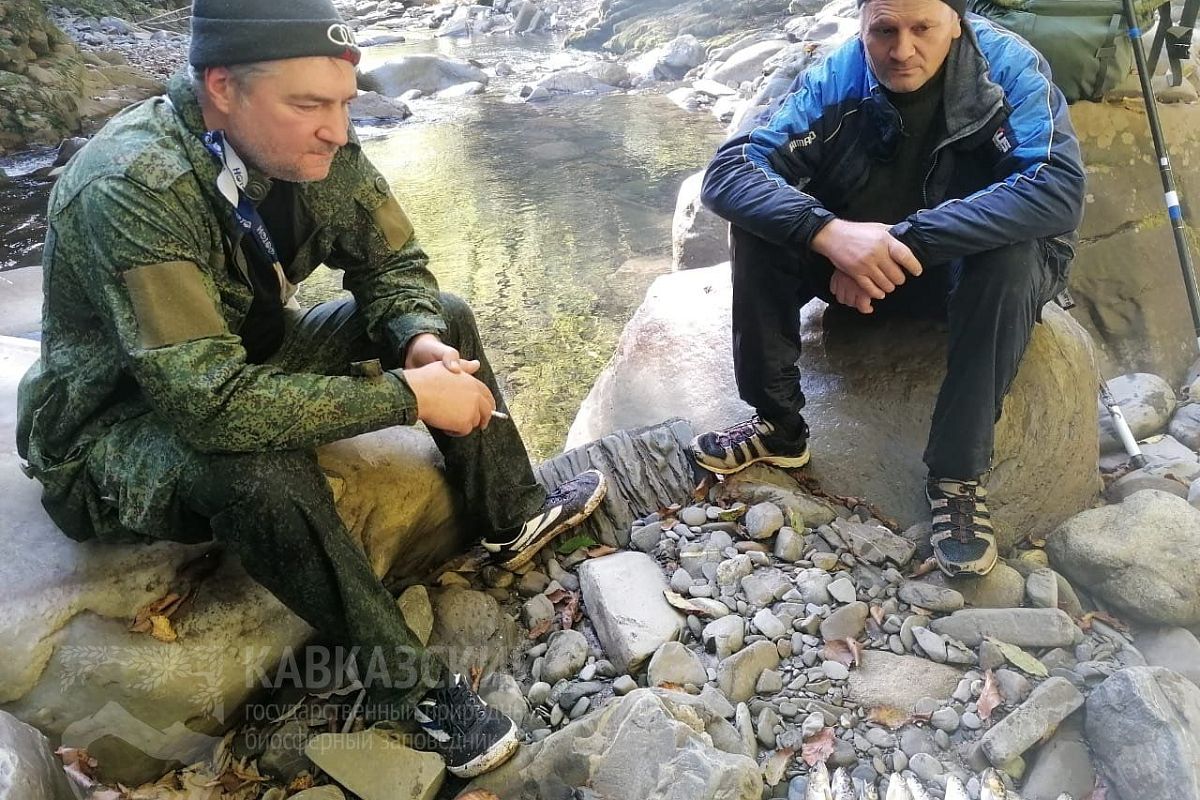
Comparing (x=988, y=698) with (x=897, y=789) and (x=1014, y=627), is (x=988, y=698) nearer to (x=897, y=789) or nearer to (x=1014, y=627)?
(x=1014, y=627)

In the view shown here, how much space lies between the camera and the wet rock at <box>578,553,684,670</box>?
2.74 m

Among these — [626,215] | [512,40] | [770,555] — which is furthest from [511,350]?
[512,40]

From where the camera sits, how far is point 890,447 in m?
3.47

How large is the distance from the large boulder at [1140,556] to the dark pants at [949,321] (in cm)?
47

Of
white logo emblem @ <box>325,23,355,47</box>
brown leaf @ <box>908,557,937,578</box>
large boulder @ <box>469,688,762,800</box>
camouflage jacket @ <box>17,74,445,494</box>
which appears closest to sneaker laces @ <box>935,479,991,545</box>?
brown leaf @ <box>908,557,937,578</box>

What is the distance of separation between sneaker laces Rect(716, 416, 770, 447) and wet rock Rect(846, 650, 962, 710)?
1076 millimetres

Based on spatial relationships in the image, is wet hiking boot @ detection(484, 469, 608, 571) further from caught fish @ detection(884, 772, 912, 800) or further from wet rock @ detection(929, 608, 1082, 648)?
caught fish @ detection(884, 772, 912, 800)

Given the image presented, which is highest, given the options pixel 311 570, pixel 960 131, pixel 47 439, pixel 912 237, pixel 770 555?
pixel 960 131

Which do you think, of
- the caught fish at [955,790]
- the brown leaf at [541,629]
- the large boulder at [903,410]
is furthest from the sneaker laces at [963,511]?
the brown leaf at [541,629]

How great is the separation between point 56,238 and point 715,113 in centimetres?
1262

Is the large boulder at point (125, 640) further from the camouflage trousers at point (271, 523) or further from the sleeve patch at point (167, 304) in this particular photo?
the sleeve patch at point (167, 304)

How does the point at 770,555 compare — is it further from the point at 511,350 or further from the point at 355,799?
the point at 511,350

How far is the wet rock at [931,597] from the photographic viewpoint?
285 cm

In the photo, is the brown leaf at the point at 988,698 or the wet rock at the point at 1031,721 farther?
the brown leaf at the point at 988,698
